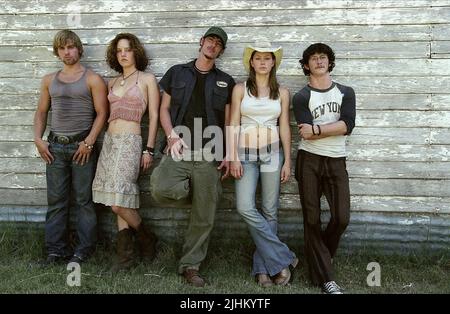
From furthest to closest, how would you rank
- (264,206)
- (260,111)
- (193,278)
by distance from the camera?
(264,206)
(260,111)
(193,278)

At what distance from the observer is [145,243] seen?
204 inches

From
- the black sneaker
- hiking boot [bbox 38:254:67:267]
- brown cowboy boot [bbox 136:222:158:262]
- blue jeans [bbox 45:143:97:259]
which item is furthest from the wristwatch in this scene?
the black sneaker

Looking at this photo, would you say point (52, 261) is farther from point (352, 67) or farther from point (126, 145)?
point (352, 67)

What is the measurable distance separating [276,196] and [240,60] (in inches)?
56.0

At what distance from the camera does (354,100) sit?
4672 mm

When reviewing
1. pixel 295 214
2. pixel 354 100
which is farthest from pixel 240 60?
pixel 295 214

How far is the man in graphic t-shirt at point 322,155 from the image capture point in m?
4.60

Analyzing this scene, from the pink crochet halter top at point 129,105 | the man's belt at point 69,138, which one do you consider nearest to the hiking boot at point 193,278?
the pink crochet halter top at point 129,105

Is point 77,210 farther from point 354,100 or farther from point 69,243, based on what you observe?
point 354,100

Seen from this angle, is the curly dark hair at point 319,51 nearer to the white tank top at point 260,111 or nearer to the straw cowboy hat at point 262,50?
the straw cowboy hat at point 262,50

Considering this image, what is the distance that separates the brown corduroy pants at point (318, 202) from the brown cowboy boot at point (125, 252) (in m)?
1.67

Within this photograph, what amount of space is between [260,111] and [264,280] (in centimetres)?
154

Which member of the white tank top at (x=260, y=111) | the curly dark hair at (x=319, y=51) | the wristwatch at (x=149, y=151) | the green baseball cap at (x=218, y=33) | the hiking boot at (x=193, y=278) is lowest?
the hiking boot at (x=193, y=278)

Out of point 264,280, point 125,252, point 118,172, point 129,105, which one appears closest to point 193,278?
point 264,280
